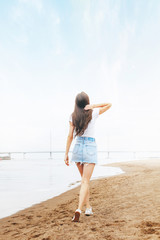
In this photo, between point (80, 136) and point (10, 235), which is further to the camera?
point (80, 136)

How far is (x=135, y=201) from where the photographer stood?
467 centimetres

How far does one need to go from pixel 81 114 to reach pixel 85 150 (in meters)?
0.61

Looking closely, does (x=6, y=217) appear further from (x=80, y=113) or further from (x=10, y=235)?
(x=80, y=113)

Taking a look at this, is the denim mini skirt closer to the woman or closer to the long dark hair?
the woman

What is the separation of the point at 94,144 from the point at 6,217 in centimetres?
280

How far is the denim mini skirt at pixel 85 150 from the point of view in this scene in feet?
11.9

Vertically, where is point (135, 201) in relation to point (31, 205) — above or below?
above

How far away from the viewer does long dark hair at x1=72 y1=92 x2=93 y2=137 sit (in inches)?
144

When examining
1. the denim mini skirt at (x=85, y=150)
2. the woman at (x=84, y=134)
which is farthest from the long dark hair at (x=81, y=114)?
the denim mini skirt at (x=85, y=150)

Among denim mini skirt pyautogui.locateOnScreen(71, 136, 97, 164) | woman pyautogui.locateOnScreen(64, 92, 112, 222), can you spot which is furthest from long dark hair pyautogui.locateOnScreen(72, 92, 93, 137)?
denim mini skirt pyautogui.locateOnScreen(71, 136, 97, 164)

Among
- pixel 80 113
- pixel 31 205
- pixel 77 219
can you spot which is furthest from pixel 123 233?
pixel 31 205

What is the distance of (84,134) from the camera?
3.71 m

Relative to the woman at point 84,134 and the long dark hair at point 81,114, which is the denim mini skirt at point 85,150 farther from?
the long dark hair at point 81,114

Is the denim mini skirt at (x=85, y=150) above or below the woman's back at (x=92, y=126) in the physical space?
below
